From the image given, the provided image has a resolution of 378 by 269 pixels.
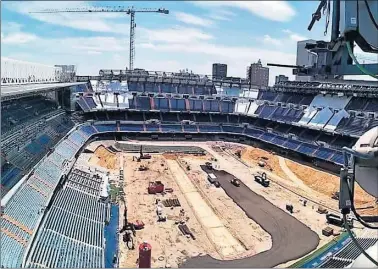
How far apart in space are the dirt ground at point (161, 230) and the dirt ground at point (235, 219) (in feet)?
6.42

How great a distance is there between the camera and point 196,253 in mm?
19703

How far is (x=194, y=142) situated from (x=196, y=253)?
30.2 metres

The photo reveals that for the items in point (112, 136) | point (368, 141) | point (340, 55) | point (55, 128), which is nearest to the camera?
point (368, 141)

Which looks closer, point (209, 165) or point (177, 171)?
point (177, 171)

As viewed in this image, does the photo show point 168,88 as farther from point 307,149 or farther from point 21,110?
point 21,110

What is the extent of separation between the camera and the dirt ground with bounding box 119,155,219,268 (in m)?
19.0

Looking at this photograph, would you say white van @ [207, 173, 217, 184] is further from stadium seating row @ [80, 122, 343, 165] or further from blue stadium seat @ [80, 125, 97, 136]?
blue stadium seat @ [80, 125, 97, 136]

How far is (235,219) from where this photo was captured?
81.6ft

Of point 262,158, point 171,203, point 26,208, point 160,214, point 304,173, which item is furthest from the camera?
point 262,158

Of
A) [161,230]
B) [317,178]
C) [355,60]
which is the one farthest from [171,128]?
[355,60]

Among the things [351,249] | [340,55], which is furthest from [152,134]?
[340,55]

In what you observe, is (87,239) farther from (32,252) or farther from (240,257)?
(240,257)

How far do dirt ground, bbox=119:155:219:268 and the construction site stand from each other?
0.05 m

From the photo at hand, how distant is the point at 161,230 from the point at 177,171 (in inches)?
560
